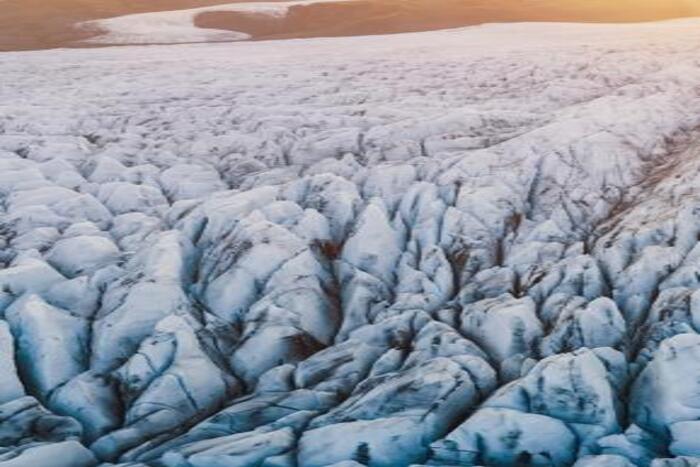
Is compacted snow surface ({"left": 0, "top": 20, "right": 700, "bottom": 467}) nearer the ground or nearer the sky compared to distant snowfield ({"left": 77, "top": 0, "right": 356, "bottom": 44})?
nearer the ground

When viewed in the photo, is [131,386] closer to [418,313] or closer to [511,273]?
[418,313]

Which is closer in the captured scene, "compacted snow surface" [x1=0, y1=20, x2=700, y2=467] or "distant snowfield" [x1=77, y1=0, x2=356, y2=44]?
"compacted snow surface" [x1=0, y1=20, x2=700, y2=467]

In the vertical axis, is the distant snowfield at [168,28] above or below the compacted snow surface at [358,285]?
above

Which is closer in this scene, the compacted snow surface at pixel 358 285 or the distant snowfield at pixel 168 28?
the compacted snow surface at pixel 358 285

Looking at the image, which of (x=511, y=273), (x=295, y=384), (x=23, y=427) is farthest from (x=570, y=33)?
(x=23, y=427)

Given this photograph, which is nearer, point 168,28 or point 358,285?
point 358,285
